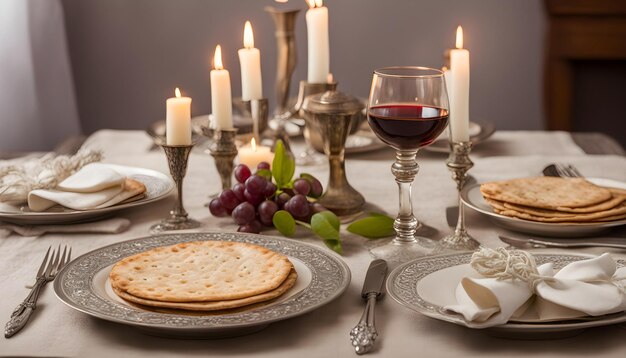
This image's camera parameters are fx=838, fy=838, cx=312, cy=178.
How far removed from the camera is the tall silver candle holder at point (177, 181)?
5.06 ft

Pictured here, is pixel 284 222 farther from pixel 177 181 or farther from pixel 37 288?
pixel 37 288

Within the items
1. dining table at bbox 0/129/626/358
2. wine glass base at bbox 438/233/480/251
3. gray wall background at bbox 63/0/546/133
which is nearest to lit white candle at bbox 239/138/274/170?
dining table at bbox 0/129/626/358

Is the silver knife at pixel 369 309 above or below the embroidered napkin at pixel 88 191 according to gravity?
below

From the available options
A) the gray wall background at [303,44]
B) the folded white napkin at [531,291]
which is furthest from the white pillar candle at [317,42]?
the gray wall background at [303,44]

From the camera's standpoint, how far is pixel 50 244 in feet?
4.74

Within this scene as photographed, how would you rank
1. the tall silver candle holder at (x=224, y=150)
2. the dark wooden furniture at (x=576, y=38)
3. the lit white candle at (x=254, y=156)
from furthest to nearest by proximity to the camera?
the dark wooden furniture at (x=576, y=38) → the lit white candle at (x=254, y=156) → the tall silver candle holder at (x=224, y=150)

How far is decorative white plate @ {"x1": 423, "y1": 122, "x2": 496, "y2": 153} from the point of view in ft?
6.81

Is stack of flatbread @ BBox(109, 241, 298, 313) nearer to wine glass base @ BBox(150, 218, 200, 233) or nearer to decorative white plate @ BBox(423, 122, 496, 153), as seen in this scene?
wine glass base @ BBox(150, 218, 200, 233)

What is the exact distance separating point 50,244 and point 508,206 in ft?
2.62

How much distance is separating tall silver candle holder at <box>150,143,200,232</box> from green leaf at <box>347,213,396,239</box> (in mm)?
316

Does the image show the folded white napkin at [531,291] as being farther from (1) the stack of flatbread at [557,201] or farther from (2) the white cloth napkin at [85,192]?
(2) the white cloth napkin at [85,192]

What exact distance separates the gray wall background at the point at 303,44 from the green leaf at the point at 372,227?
2.70 m

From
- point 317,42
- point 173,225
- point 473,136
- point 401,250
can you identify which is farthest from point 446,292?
point 473,136

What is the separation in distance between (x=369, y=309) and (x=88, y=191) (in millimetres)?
715
